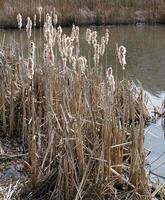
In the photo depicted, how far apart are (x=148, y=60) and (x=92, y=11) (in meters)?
6.09

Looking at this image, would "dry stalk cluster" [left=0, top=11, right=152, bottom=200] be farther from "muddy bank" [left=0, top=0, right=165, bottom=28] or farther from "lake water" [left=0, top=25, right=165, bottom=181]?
"muddy bank" [left=0, top=0, right=165, bottom=28]

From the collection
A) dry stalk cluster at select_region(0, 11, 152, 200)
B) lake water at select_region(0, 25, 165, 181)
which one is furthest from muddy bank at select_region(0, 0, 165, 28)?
dry stalk cluster at select_region(0, 11, 152, 200)

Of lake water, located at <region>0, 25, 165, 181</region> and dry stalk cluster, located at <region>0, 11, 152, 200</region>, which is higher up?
dry stalk cluster, located at <region>0, 11, 152, 200</region>

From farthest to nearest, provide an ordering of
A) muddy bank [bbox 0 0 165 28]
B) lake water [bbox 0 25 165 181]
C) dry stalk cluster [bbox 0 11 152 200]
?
muddy bank [bbox 0 0 165 28], lake water [bbox 0 25 165 181], dry stalk cluster [bbox 0 11 152 200]

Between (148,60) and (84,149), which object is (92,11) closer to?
(148,60)

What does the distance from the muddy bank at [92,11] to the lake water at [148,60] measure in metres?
0.41

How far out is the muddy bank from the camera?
1486 cm

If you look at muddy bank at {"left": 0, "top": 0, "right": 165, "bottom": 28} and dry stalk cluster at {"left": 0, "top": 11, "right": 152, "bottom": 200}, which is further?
muddy bank at {"left": 0, "top": 0, "right": 165, "bottom": 28}

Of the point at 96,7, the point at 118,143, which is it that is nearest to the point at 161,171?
the point at 118,143

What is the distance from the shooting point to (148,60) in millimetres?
10992

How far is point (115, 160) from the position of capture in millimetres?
3568

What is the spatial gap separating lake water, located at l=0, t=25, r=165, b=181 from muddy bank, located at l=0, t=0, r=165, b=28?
413 mm

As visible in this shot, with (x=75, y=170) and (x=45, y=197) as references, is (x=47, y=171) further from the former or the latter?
(x=75, y=170)

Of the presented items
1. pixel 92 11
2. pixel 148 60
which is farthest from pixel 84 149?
pixel 92 11
